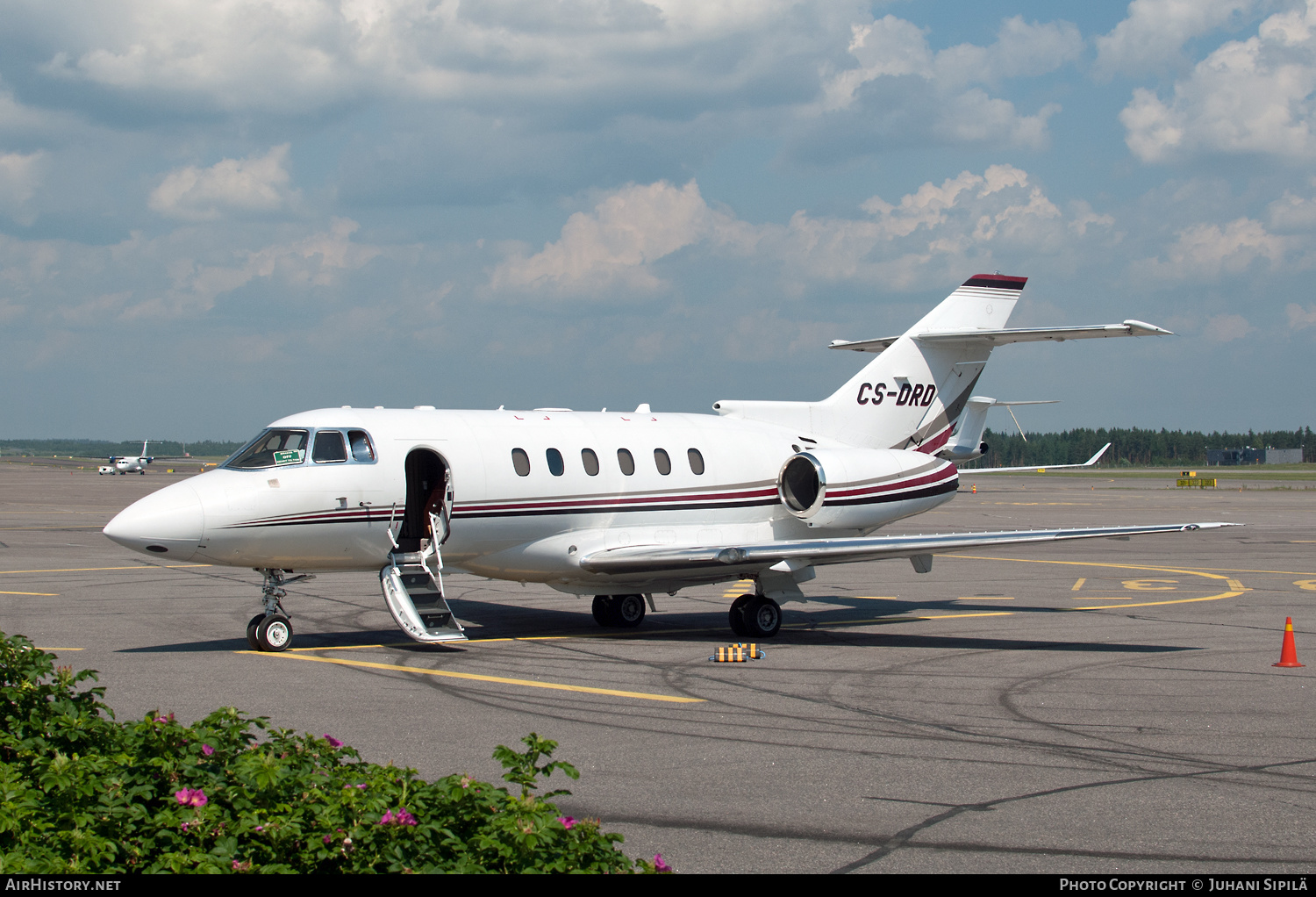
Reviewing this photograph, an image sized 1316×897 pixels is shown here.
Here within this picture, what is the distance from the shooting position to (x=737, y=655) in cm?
1548

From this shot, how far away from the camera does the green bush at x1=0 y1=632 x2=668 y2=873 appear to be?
4.97 metres

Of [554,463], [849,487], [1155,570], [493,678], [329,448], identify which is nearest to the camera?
[493,678]

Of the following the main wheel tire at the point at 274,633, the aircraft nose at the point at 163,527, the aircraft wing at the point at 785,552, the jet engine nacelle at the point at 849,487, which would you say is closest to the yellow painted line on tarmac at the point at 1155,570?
the jet engine nacelle at the point at 849,487

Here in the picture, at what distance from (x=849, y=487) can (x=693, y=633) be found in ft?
11.9

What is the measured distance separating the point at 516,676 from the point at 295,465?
436cm

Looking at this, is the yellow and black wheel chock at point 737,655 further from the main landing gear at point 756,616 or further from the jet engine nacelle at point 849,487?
the jet engine nacelle at point 849,487

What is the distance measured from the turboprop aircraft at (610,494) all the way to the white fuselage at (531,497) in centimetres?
3

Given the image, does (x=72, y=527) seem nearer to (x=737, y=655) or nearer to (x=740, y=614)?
(x=740, y=614)

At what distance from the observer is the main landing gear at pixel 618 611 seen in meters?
19.2

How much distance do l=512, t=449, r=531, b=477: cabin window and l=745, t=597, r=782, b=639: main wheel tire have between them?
390cm

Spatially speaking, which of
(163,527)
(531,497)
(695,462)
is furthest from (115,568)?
(695,462)

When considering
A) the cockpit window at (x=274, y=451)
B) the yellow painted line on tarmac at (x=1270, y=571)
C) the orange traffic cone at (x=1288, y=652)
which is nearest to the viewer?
the orange traffic cone at (x=1288, y=652)

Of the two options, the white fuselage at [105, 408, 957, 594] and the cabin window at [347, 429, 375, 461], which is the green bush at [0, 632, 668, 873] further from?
the cabin window at [347, 429, 375, 461]

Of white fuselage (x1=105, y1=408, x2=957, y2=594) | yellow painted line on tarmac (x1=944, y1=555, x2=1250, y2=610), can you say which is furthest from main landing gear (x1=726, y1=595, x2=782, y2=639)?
yellow painted line on tarmac (x1=944, y1=555, x2=1250, y2=610)
